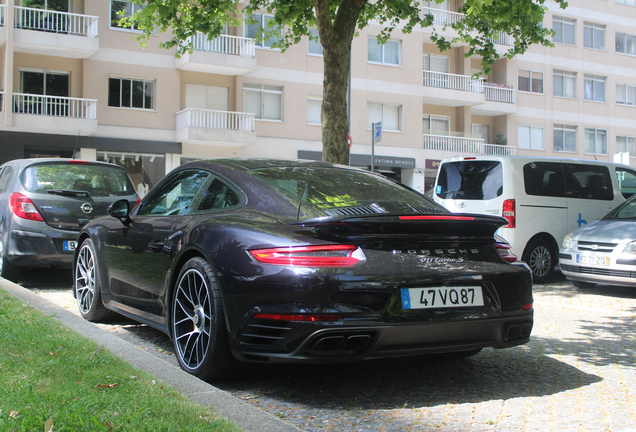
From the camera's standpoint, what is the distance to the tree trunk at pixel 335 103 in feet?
32.2

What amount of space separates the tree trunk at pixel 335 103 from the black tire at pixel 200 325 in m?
5.84

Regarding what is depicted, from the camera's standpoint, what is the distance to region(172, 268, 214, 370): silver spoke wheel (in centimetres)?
401

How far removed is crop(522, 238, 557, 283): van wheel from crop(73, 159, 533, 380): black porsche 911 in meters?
6.08

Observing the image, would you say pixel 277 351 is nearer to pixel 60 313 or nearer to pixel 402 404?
pixel 402 404

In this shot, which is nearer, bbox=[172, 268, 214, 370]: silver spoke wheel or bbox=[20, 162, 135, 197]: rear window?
bbox=[172, 268, 214, 370]: silver spoke wheel

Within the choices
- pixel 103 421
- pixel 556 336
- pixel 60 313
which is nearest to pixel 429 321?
pixel 103 421

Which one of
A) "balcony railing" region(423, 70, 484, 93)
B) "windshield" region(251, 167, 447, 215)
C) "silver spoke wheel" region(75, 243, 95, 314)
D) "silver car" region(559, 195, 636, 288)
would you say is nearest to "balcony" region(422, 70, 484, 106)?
"balcony railing" region(423, 70, 484, 93)

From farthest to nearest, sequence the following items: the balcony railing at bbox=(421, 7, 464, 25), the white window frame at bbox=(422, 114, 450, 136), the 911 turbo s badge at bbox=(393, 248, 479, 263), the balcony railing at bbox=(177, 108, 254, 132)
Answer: the balcony railing at bbox=(421, 7, 464, 25) → the white window frame at bbox=(422, 114, 450, 136) → the balcony railing at bbox=(177, 108, 254, 132) → the 911 turbo s badge at bbox=(393, 248, 479, 263)

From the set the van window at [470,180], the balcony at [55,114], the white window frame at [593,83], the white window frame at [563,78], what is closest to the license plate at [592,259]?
the van window at [470,180]

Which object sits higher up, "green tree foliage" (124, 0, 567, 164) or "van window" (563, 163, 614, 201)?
"green tree foliage" (124, 0, 567, 164)

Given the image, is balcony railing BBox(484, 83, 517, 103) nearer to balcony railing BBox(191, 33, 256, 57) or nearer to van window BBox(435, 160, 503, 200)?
balcony railing BBox(191, 33, 256, 57)

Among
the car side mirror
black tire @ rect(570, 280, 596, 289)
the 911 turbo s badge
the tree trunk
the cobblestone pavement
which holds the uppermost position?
the tree trunk

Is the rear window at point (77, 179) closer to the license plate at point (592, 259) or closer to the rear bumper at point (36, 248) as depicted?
the rear bumper at point (36, 248)

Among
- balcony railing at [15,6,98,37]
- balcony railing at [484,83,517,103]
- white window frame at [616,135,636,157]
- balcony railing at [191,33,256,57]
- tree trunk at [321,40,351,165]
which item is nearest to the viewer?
tree trunk at [321,40,351,165]
